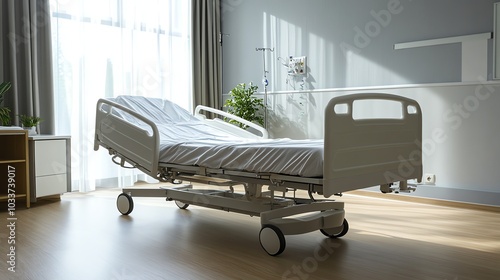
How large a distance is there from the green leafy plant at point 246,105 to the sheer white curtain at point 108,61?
0.77m

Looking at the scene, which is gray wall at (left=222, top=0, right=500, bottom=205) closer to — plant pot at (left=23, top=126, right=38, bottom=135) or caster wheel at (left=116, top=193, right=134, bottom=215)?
caster wheel at (left=116, top=193, right=134, bottom=215)

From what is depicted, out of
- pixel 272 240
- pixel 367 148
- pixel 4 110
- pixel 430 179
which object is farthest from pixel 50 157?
pixel 430 179

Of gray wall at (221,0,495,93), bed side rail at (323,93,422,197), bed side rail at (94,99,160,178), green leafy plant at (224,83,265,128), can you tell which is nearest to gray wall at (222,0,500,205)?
gray wall at (221,0,495,93)

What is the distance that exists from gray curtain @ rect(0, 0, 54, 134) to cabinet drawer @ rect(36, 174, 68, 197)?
654 millimetres

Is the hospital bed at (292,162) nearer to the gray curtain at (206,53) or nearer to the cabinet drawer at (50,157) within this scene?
the cabinet drawer at (50,157)

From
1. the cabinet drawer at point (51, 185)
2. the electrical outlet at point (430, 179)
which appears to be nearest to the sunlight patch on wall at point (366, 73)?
the electrical outlet at point (430, 179)

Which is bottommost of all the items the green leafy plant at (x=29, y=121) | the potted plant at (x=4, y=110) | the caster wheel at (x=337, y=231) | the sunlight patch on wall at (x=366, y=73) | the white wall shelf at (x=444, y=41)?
the caster wheel at (x=337, y=231)

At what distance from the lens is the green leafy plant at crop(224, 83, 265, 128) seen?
6234 millimetres

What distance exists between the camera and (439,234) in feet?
11.7

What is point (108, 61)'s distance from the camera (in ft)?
19.7

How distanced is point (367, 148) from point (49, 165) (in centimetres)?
323

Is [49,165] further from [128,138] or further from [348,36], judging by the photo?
[348,36]

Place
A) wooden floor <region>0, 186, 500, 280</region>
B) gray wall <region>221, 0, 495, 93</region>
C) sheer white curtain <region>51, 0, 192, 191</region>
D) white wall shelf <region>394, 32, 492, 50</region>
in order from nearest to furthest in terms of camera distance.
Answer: wooden floor <region>0, 186, 500, 280</region> → white wall shelf <region>394, 32, 492, 50</region> → gray wall <region>221, 0, 495, 93</region> → sheer white curtain <region>51, 0, 192, 191</region>

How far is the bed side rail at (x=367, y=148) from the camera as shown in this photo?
9.22 feet
